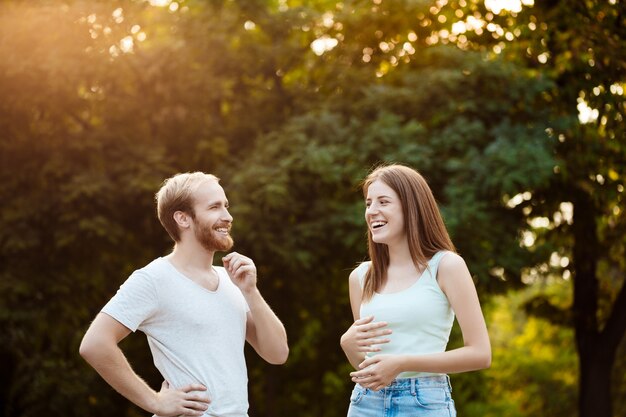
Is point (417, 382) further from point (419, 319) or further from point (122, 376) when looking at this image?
point (122, 376)

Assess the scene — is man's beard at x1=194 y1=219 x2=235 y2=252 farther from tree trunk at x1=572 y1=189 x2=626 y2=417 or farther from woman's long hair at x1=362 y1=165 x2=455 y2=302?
tree trunk at x1=572 y1=189 x2=626 y2=417

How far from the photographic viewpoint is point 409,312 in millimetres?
3541

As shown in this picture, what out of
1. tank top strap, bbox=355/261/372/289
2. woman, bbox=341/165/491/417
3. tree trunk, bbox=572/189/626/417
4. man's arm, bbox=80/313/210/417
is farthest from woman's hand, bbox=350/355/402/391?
tree trunk, bbox=572/189/626/417

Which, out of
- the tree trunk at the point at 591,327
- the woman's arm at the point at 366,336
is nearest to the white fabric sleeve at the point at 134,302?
the woman's arm at the point at 366,336

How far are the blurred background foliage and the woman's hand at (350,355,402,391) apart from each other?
6844 millimetres

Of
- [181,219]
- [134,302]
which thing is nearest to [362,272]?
[181,219]

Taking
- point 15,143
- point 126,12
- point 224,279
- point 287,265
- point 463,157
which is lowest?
point 224,279

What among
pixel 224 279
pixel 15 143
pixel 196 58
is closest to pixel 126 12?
pixel 196 58

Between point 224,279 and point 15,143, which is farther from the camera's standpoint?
point 15,143

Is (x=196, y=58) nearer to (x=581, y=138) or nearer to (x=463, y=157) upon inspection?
(x=463, y=157)

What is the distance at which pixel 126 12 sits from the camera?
11.5 meters

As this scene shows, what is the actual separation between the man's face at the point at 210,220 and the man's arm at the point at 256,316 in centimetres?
8

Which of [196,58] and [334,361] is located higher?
[196,58]

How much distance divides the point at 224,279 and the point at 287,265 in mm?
7464
